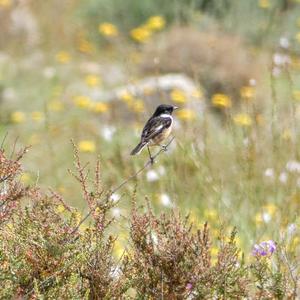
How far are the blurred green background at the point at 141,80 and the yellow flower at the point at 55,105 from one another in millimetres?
27

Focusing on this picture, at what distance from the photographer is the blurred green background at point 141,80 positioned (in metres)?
7.43

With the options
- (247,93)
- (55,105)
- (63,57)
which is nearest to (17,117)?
(55,105)

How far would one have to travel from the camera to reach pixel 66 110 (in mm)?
10984

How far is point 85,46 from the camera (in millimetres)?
13586

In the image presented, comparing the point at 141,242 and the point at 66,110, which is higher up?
the point at 141,242

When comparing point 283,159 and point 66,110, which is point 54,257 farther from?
point 66,110

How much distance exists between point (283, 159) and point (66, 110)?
4.94 meters

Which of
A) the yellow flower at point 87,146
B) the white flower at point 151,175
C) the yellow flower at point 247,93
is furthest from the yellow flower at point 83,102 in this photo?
the white flower at point 151,175

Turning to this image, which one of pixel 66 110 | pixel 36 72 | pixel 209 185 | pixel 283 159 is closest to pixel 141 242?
pixel 209 185

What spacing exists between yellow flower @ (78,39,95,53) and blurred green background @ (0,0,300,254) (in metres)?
0.02

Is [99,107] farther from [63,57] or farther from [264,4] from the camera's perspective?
[264,4]

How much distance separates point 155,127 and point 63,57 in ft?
29.0

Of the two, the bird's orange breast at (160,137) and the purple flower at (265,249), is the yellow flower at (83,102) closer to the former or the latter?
the bird's orange breast at (160,137)

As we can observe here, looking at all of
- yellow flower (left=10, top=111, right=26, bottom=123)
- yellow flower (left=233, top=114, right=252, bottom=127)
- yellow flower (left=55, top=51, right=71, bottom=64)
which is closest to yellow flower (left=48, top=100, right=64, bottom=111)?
yellow flower (left=10, top=111, right=26, bottom=123)
